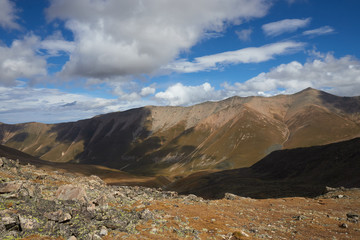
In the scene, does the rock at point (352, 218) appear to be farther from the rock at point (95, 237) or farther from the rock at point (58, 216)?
the rock at point (58, 216)

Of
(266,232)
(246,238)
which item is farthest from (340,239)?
(246,238)

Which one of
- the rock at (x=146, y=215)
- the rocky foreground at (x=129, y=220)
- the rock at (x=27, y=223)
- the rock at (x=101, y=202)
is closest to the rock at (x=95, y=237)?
the rocky foreground at (x=129, y=220)

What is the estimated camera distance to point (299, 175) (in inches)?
3858

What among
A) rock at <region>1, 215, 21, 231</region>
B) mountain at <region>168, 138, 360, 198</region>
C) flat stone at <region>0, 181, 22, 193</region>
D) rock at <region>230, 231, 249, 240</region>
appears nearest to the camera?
rock at <region>1, 215, 21, 231</region>

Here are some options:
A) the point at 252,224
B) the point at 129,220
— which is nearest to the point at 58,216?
the point at 129,220

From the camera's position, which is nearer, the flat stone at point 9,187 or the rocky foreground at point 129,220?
the rocky foreground at point 129,220

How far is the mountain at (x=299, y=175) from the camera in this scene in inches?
2812

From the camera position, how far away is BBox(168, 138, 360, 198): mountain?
234ft

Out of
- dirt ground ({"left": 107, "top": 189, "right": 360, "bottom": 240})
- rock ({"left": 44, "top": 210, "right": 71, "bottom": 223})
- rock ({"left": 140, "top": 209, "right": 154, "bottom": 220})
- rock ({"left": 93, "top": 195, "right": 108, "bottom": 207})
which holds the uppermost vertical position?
rock ({"left": 44, "top": 210, "right": 71, "bottom": 223})

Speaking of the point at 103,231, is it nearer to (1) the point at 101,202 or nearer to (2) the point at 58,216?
(2) the point at 58,216

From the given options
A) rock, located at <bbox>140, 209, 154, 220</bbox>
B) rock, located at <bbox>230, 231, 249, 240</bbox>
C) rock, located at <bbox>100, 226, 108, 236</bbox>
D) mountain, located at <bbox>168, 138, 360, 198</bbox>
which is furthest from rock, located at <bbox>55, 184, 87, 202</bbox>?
mountain, located at <bbox>168, 138, 360, 198</bbox>

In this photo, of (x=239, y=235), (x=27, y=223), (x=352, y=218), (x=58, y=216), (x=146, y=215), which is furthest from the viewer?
(x=352, y=218)

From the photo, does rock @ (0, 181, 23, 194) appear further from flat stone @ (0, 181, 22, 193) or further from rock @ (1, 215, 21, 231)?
rock @ (1, 215, 21, 231)

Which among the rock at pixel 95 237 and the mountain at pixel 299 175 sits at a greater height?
the rock at pixel 95 237
